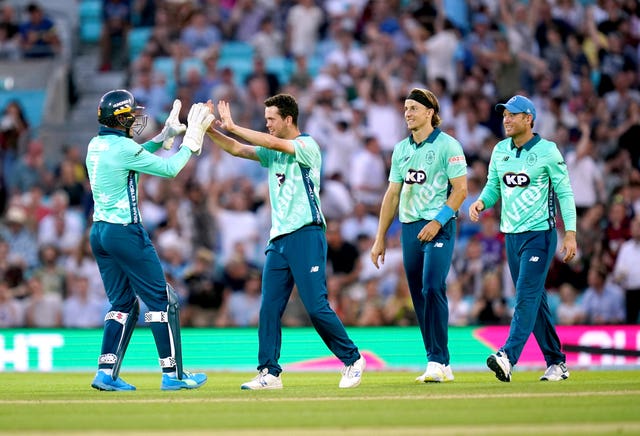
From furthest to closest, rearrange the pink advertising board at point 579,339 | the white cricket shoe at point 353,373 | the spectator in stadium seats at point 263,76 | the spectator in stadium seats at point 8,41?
the spectator in stadium seats at point 8,41, the spectator in stadium seats at point 263,76, the pink advertising board at point 579,339, the white cricket shoe at point 353,373

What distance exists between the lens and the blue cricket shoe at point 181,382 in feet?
37.6

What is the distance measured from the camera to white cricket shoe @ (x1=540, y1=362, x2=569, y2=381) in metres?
12.4

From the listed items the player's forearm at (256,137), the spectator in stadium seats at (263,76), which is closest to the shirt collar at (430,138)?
the player's forearm at (256,137)

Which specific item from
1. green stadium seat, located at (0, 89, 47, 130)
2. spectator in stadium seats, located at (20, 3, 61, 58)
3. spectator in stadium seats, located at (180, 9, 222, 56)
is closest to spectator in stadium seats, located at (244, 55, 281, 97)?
spectator in stadium seats, located at (180, 9, 222, 56)

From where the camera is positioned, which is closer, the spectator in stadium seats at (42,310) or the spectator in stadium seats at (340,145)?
the spectator in stadium seats at (42,310)

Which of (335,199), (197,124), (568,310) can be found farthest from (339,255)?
(197,124)

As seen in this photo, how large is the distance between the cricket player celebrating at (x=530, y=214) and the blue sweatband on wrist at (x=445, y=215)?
0.68 feet

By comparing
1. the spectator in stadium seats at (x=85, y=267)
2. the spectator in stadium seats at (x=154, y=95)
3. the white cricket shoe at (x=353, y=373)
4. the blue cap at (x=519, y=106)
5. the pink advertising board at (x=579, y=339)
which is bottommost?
the pink advertising board at (x=579, y=339)

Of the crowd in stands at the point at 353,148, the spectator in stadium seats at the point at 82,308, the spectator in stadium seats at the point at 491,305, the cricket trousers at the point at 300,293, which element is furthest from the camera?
the spectator in stadium seats at the point at 82,308

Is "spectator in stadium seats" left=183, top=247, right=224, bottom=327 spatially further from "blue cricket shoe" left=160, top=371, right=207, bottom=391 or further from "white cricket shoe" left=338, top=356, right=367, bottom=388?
"white cricket shoe" left=338, top=356, right=367, bottom=388

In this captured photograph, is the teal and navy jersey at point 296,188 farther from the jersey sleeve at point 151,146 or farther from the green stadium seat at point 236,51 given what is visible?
the green stadium seat at point 236,51

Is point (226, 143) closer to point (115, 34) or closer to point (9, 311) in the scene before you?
point (9, 311)

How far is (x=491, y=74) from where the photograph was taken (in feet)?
70.2

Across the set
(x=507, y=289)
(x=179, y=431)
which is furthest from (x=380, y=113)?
(x=179, y=431)
